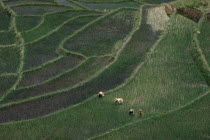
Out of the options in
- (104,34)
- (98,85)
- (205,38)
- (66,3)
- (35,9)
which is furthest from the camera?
(66,3)

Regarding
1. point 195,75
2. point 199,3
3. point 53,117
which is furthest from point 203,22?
point 53,117

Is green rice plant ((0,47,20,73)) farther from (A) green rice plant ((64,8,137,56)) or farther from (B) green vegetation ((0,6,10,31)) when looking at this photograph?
(B) green vegetation ((0,6,10,31))

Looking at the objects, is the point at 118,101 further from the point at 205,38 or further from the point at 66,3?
the point at 66,3

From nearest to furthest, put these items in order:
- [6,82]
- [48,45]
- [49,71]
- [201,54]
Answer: [6,82]
[49,71]
[201,54]
[48,45]

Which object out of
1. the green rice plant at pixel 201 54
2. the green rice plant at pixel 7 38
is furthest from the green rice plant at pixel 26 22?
the green rice plant at pixel 201 54

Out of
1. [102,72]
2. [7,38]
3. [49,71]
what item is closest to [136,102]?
[102,72]

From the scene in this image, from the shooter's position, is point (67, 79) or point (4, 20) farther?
point (4, 20)

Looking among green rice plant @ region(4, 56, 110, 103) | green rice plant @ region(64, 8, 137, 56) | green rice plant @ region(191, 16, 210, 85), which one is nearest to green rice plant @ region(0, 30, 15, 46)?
green rice plant @ region(64, 8, 137, 56)
